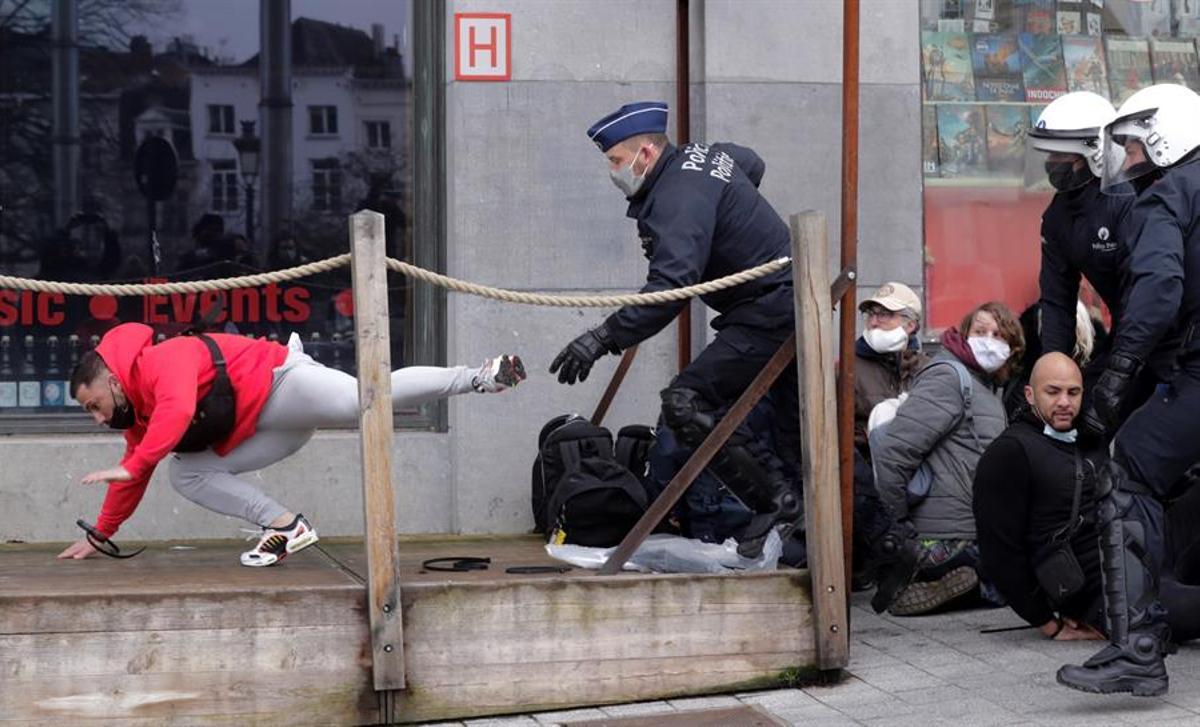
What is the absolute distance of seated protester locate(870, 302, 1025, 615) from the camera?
287 inches

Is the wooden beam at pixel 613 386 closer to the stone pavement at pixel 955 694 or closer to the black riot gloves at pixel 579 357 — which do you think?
the stone pavement at pixel 955 694

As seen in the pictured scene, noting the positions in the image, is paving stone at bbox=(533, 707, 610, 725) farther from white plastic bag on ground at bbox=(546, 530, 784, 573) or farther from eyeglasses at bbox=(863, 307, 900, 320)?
eyeglasses at bbox=(863, 307, 900, 320)

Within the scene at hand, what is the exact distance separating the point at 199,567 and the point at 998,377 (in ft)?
10.7

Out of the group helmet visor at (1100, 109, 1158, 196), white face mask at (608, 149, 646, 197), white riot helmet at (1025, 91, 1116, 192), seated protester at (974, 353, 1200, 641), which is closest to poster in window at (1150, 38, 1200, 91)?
white riot helmet at (1025, 91, 1116, 192)

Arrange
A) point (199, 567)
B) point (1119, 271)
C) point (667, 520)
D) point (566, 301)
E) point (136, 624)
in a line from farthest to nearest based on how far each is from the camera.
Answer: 1. point (667, 520)
2. point (1119, 271)
3. point (199, 567)
4. point (566, 301)
5. point (136, 624)

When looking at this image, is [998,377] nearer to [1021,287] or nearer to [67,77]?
[1021,287]

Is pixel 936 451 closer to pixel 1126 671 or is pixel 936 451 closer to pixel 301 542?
pixel 1126 671

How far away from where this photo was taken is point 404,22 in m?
8.35

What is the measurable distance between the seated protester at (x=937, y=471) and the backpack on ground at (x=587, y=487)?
1004 millimetres

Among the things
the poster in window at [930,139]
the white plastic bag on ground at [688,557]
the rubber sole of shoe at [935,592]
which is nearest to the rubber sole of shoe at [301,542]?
the white plastic bag on ground at [688,557]

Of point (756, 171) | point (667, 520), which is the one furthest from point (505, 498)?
point (756, 171)

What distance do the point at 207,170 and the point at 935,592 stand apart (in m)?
3.57

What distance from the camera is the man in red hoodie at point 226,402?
6250mm

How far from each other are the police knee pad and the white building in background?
231 cm
